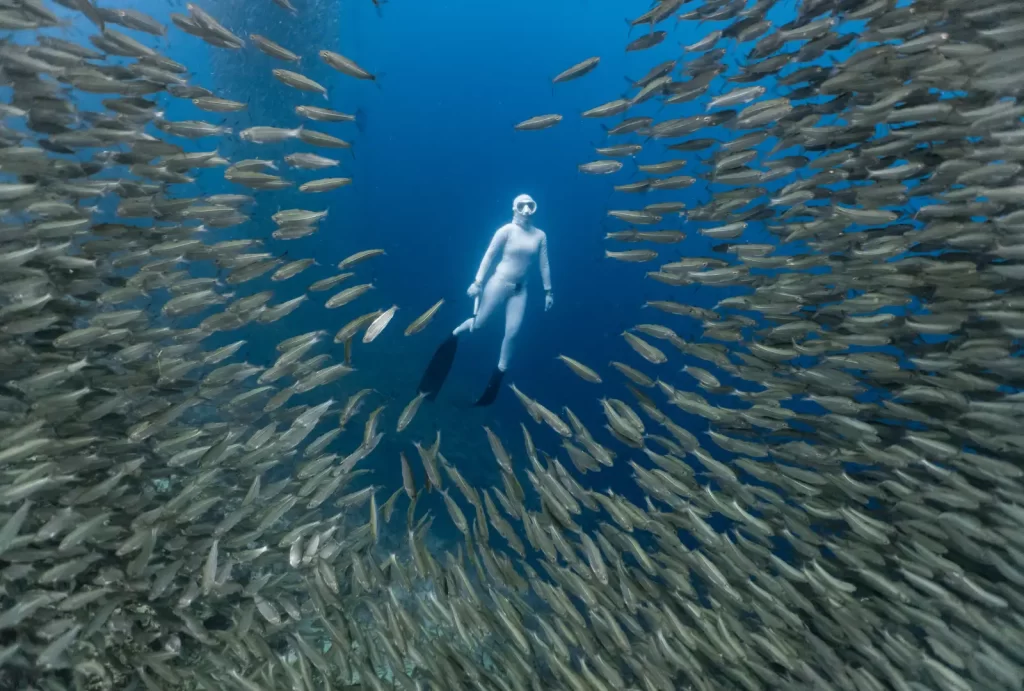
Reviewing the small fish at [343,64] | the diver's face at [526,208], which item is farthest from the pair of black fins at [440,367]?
the small fish at [343,64]

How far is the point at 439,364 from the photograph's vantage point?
10289mm

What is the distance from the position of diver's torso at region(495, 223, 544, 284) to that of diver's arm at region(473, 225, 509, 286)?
0.24ft

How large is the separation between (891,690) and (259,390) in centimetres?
570

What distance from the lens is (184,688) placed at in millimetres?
4324

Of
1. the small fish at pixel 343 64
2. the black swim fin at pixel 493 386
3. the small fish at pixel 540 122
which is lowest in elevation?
the black swim fin at pixel 493 386

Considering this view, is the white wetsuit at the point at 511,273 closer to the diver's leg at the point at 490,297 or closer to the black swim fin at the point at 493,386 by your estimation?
the diver's leg at the point at 490,297

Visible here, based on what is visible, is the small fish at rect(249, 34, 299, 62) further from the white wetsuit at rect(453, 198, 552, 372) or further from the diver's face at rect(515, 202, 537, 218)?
the diver's face at rect(515, 202, 537, 218)

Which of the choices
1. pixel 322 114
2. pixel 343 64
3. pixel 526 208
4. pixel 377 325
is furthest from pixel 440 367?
pixel 343 64

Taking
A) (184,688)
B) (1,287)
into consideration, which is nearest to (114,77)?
(1,287)

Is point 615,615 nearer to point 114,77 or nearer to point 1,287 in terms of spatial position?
point 1,287

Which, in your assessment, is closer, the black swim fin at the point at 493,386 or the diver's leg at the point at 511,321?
the diver's leg at the point at 511,321

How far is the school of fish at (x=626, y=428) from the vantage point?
4.15 metres

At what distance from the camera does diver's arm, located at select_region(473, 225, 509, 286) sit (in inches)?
342

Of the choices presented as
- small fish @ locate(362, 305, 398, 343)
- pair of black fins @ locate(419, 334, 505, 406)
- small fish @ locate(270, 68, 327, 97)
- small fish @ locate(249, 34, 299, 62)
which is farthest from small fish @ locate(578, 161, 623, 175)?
pair of black fins @ locate(419, 334, 505, 406)
